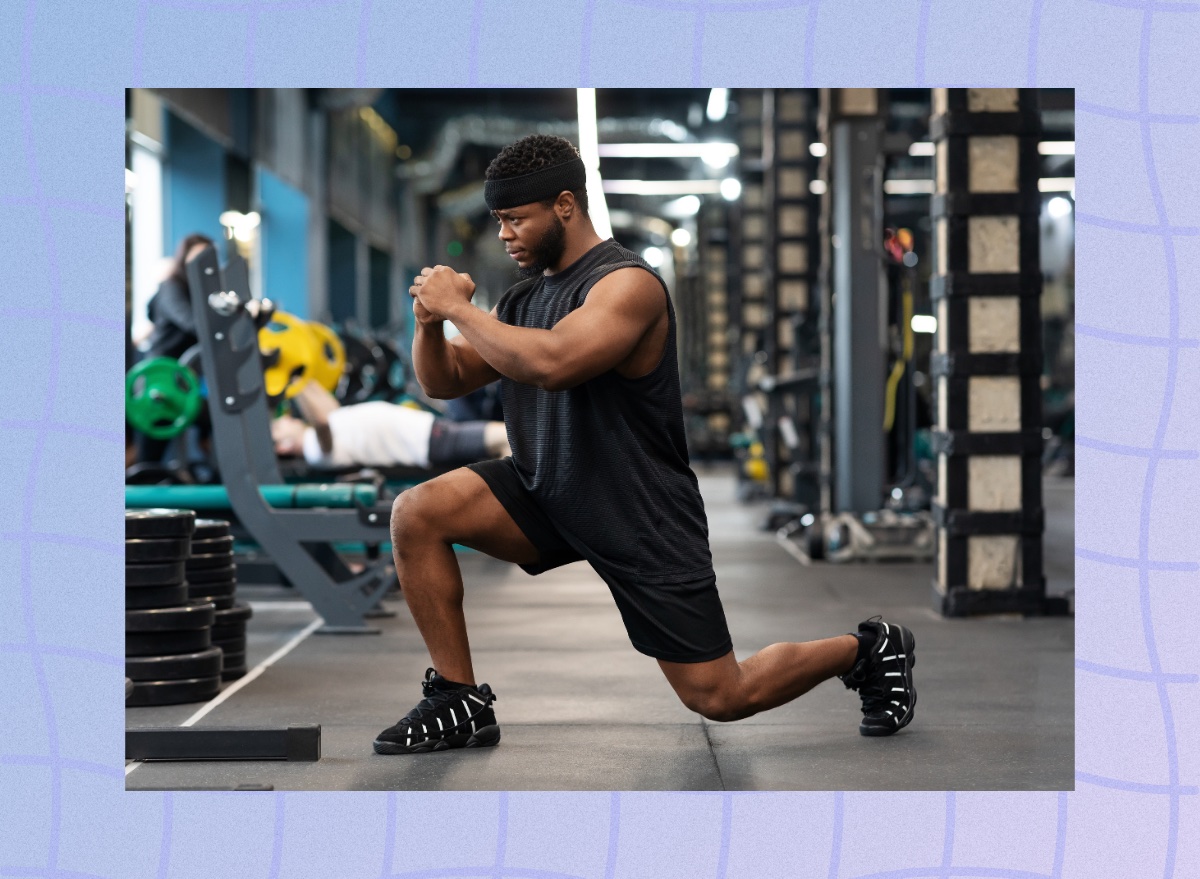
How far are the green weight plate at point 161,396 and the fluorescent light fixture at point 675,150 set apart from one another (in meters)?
9.37

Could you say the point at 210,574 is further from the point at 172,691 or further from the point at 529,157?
the point at 529,157

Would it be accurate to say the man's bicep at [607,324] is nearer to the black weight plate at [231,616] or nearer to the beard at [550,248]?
the beard at [550,248]

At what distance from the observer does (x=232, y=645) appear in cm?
404

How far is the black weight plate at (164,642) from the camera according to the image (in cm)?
367

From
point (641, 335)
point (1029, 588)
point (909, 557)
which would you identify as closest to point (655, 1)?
point (641, 335)

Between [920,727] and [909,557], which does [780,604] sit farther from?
[920,727]

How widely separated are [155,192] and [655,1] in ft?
38.0

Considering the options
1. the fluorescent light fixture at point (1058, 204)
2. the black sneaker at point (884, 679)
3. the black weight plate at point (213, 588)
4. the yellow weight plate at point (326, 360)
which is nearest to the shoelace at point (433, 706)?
the black sneaker at point (884, 679)

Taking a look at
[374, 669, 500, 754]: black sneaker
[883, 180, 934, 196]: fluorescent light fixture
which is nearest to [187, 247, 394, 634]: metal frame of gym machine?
[374, 669, 500, 754]: black sneaker

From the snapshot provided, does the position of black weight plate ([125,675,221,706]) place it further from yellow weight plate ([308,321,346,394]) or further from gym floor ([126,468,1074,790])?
yellow weight plate ([308,321,346,394])

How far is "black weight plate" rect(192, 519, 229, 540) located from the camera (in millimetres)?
3992

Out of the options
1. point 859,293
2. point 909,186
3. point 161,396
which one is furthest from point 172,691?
point 909,186

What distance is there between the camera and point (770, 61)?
7.09 ft

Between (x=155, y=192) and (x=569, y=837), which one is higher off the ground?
(x=155, y=192)
